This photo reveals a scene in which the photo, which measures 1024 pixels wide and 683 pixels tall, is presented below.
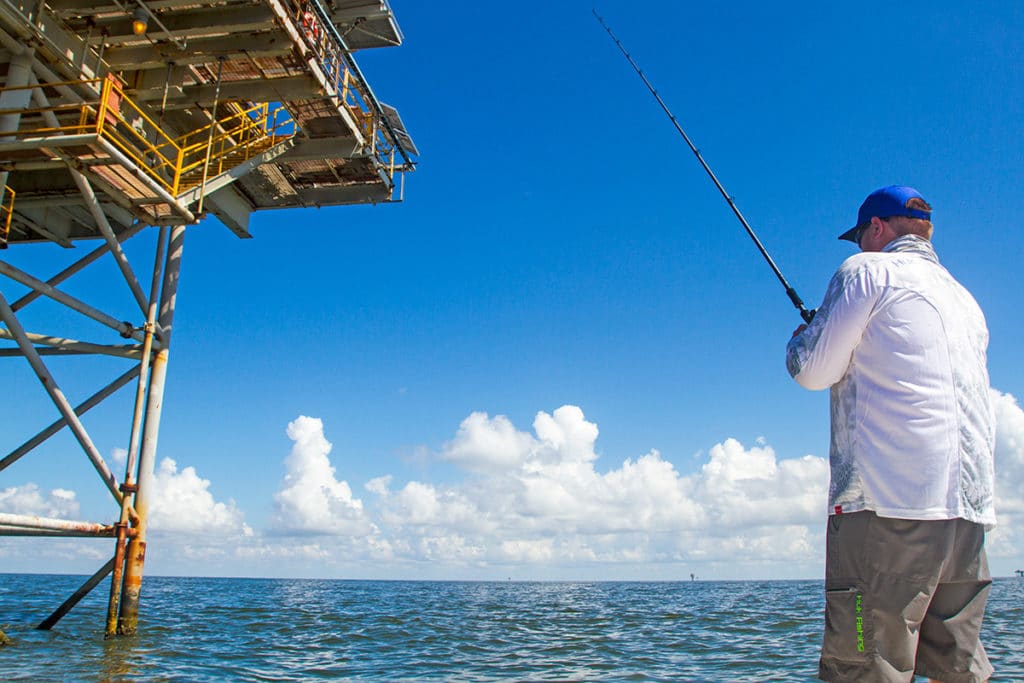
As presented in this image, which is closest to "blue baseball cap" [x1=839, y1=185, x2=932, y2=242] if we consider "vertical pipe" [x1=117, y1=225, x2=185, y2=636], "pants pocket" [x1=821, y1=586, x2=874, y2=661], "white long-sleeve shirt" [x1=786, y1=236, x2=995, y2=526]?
"white long-sleeve shirt" [x1=786, y1=236, x2=995, y2=526]

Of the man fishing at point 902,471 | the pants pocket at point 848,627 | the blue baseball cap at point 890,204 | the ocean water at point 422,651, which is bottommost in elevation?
the ocean water at point 422,651

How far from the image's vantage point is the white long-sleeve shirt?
2.77 m

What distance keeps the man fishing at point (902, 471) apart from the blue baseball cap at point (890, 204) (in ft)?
1.18

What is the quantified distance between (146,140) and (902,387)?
11907mm

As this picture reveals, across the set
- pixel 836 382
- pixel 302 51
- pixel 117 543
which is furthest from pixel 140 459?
pixel 836 382

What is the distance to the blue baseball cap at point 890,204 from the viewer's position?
3.38 meters

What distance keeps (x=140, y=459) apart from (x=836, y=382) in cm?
1229

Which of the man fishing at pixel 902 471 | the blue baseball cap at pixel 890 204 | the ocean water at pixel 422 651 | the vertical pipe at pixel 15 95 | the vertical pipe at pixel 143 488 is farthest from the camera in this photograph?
the vertical pipe at pixel 143 488

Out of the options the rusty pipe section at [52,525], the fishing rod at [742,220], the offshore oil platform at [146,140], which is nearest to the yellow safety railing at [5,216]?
the offshore oil platform at [146,140]

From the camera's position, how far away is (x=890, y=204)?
3.42 metres

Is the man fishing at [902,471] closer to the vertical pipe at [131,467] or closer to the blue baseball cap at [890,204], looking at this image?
the blue baseball cap at [890,204]

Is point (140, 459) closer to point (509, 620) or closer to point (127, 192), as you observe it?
point (127, 192)

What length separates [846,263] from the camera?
3160 mm

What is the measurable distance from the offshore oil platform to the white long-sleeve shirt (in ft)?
33.0
